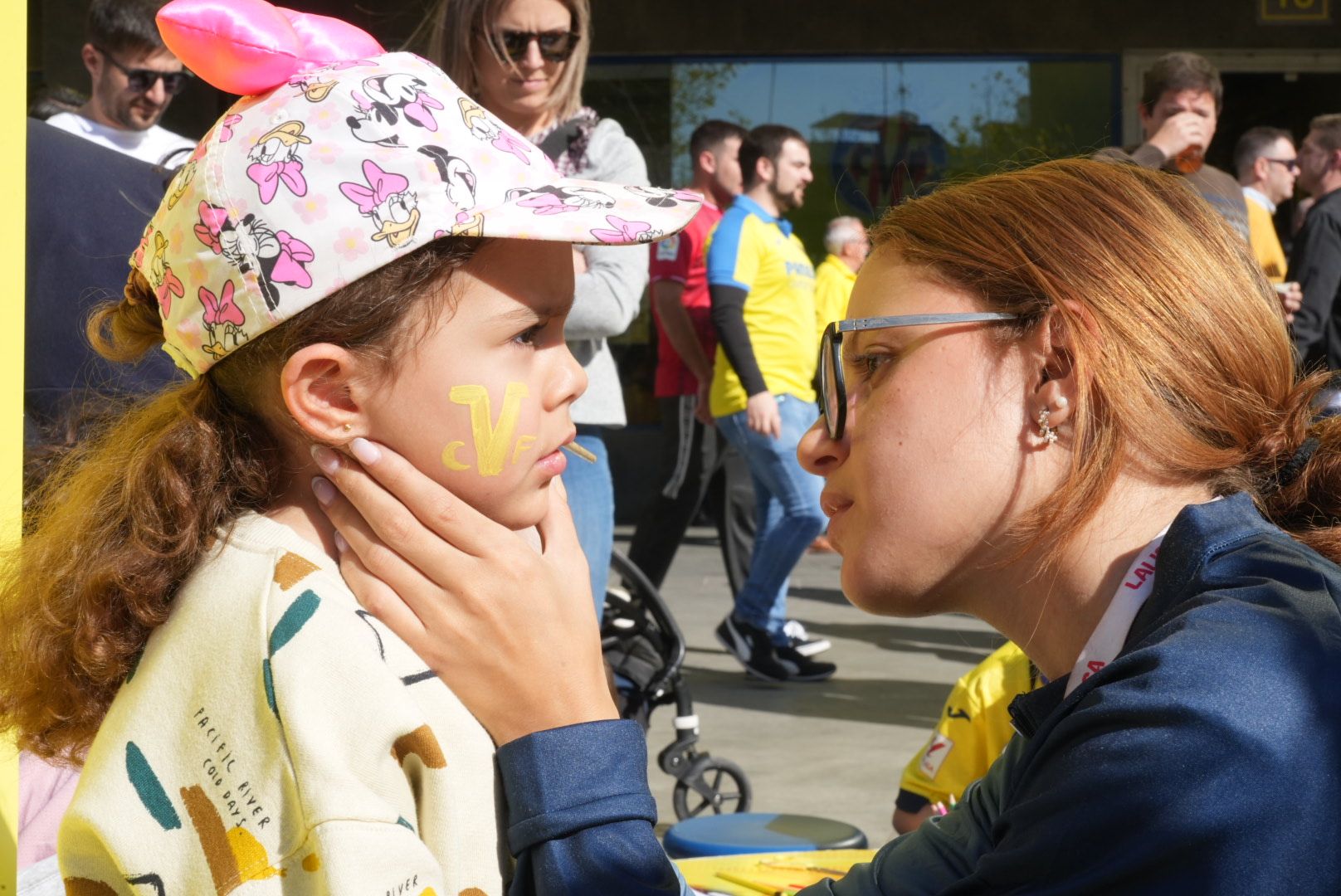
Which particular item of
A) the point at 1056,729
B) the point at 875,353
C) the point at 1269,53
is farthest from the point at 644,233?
the point at 1269,53

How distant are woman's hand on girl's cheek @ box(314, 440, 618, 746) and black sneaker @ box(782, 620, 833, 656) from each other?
15.5ft

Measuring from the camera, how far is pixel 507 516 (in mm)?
1582

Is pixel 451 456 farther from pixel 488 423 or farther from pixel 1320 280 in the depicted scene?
pixel 1320 280

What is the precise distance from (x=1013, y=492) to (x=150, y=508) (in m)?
0.88

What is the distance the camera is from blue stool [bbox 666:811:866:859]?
2.77 metres

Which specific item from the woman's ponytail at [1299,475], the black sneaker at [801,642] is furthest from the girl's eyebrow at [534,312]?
the black sneaker at [801,642]

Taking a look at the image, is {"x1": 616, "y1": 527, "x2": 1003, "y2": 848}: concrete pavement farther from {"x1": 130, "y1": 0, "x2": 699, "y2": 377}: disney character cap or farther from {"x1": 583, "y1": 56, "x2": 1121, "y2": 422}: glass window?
{"x1": 583, "y1": 56, "x2": 1121, "y2": 422}: glass window

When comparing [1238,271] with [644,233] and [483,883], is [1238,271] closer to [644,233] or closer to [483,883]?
[644,233]

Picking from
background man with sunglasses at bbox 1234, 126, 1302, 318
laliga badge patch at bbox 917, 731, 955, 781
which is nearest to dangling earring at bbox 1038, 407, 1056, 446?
laliga badge patch at bbox 917, 731, 955, 781

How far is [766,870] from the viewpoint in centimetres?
222

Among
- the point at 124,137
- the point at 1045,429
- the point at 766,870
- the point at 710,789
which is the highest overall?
the point at 124,137

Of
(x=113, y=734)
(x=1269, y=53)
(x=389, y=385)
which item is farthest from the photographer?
(x=1269, y=53)

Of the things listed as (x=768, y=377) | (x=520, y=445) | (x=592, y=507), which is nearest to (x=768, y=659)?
(x=768, y=377)

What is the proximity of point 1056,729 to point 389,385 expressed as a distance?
29.2 inches
